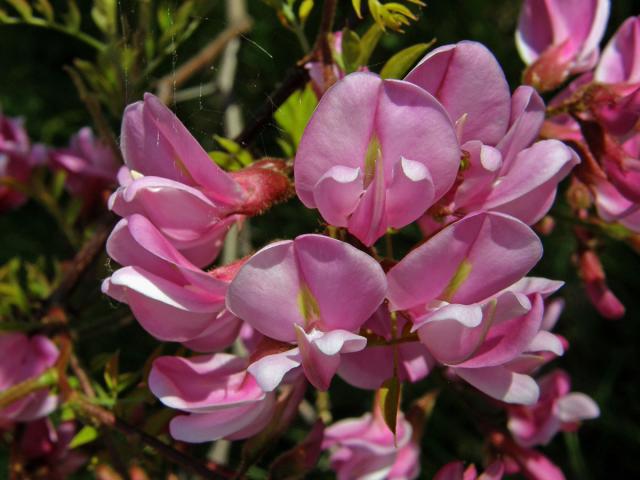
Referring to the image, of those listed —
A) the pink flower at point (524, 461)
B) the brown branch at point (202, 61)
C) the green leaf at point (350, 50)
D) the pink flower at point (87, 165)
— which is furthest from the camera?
the brown branch at point (202, 61)

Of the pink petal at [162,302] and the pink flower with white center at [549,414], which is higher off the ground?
the pink petal at [162,302]

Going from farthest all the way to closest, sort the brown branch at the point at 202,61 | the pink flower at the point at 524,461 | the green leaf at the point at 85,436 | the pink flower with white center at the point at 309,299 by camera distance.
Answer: the brown branch at the point at 202,61 < the pink flower at the point at 524,461 < the green leaf at the point at 85,436 < the pink flower with white center at the point at 309,299

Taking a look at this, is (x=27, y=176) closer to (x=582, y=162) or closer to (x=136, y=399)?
(x=136, y=399)

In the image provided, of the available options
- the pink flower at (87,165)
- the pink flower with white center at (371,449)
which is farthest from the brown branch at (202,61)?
the pink flower with white center at (371,449)

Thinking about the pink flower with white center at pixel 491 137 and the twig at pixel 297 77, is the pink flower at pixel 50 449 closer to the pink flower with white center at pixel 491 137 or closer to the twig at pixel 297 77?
the twig at pixel 297 77

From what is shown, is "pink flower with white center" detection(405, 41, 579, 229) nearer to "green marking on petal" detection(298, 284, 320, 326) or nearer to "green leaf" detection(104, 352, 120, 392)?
"green marking on petal" detection(298, 284, 320, 326)

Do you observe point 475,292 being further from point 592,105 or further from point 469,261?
point 592,105

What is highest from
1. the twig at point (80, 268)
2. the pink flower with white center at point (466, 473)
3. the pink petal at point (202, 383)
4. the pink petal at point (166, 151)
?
the pink petal at point (166, 151)

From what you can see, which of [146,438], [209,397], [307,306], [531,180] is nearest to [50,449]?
[146,438]
